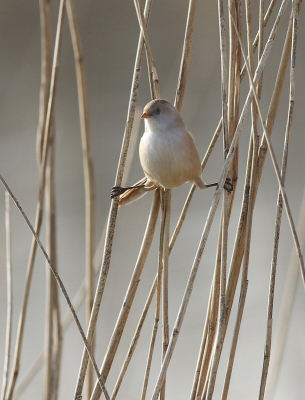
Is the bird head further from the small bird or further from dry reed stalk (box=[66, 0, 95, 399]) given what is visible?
dry reed stalk (box=[66, 0, 95, 399])

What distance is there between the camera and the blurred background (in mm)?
2703

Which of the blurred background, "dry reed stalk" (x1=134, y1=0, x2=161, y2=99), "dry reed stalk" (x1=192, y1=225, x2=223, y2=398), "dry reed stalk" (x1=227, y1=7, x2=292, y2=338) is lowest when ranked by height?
"dry reed stalk" (x1=192, y1=225, x2=223, y2=398)

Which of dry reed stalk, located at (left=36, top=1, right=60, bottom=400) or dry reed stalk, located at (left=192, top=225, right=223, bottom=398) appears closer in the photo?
dry reed stalk, located at (left=192, top=225, right=223, bottom=398)

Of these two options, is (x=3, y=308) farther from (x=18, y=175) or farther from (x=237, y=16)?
(x=237, y=16)

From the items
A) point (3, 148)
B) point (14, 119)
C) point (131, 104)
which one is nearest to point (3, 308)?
point (3, 148)

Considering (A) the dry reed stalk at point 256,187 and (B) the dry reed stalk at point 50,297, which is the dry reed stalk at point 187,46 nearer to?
(A) the dry reed stalk at point 256,187

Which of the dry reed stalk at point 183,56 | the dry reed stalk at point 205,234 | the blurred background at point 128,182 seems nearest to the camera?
the dry reed stalk at point 205,234

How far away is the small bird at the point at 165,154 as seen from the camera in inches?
49.5

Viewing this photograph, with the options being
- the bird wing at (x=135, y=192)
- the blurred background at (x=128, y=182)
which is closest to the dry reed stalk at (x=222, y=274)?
the bird wing at (x=135, y=192)

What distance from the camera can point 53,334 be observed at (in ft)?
4.67

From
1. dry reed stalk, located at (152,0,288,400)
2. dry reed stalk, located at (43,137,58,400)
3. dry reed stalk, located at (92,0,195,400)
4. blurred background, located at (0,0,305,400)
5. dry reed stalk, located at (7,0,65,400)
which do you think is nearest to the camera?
dry reed stalk, located at (152,0,288,400)

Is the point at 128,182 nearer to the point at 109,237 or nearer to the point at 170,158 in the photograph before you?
the point at 170,158

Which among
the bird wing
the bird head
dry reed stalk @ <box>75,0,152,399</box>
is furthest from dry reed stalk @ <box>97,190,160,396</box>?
the bird head

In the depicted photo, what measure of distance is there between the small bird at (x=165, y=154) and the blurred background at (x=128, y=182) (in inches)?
44.2
